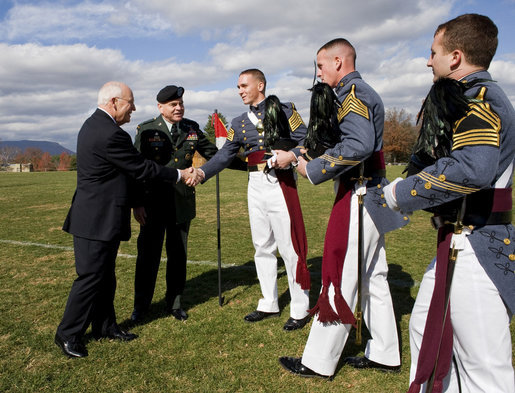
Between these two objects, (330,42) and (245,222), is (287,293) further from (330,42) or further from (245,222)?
(245,222)

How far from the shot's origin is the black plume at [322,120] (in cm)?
319

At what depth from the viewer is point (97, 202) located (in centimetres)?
391

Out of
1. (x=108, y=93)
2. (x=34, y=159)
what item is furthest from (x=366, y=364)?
(x=34, y=159)

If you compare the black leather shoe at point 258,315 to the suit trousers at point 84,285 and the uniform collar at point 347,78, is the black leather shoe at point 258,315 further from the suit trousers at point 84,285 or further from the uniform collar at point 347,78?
the uniform collar at point 347,78

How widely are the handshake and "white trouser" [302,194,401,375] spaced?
2046 millimetres

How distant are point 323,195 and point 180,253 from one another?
40.6ft

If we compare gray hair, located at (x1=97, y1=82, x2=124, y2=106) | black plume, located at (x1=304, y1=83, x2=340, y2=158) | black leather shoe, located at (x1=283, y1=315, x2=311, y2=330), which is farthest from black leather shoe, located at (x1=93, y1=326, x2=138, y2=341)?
black plume, located at (x1=304, y1=83, x2=340, y2=158)

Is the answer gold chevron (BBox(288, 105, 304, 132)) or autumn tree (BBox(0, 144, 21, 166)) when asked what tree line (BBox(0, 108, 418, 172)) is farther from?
gold chevron (BBox(288, 105, 304, 132))

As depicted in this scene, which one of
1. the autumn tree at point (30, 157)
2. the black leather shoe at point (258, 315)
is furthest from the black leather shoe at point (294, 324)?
the autumn tree at point (30, 157)

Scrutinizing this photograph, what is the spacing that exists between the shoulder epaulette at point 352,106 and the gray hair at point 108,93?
2.17 metres

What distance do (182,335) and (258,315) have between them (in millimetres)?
901

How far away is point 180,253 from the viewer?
199 inches

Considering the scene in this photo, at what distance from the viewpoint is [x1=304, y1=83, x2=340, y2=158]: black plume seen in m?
3.19

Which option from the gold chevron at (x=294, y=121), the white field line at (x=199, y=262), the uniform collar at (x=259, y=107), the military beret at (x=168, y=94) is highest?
the military beret at (x=168, y=94)
